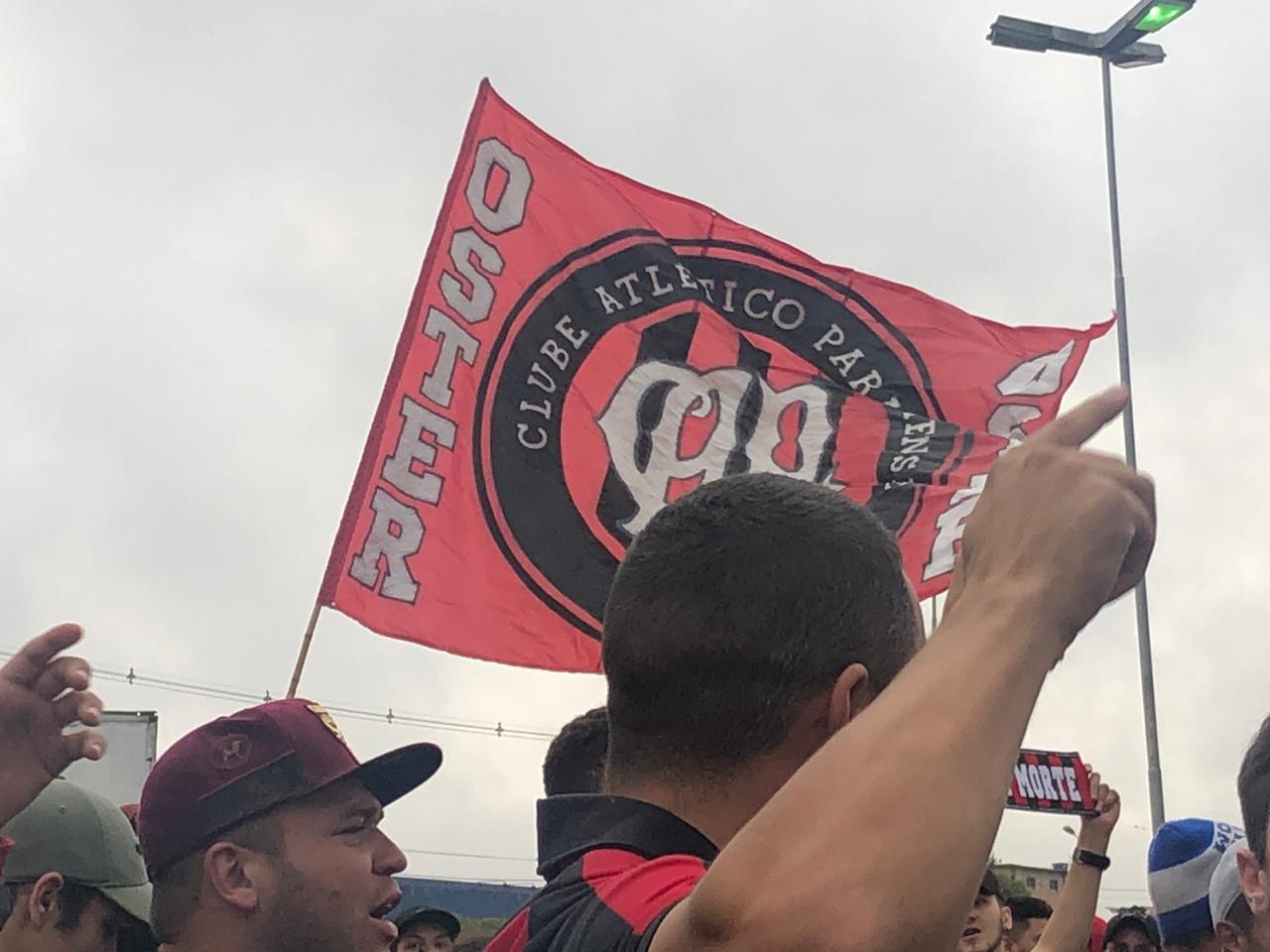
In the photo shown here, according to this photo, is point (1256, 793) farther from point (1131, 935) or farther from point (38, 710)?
point (1131, 935)

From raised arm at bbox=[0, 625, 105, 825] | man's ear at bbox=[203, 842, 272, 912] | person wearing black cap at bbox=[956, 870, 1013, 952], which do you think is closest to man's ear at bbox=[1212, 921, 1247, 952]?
person wearing black cap at bbox=[956, 870, 1013, 952]

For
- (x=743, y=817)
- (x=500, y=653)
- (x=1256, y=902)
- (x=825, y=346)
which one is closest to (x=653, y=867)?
(x=743, y=817)

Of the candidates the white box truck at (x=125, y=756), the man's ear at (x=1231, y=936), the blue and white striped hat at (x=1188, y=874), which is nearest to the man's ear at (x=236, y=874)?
the man's ear at (x=1231, y=936)

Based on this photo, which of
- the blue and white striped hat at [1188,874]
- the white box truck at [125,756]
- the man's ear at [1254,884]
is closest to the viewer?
the man's ear at [1254,884]

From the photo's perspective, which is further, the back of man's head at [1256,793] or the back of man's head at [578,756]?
the back of man's head at [578,756]

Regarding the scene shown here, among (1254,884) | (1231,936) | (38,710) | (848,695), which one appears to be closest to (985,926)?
(1231,936)

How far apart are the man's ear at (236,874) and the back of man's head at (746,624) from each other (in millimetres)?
1730

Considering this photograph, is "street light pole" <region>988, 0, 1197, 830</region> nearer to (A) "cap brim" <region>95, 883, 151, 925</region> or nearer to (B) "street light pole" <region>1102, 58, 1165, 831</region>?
(B) "street light pole" <region>1102, 58, 1165, 831</region>

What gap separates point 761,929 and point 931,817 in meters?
0.16

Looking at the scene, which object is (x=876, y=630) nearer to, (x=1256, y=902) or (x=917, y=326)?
(x=1256, y=902)

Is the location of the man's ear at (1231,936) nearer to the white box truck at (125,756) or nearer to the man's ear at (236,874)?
the man's ear at (236,874)

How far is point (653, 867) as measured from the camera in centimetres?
146

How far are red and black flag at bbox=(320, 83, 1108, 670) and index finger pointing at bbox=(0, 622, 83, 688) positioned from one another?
275cm

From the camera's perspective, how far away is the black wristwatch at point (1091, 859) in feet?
14.9
